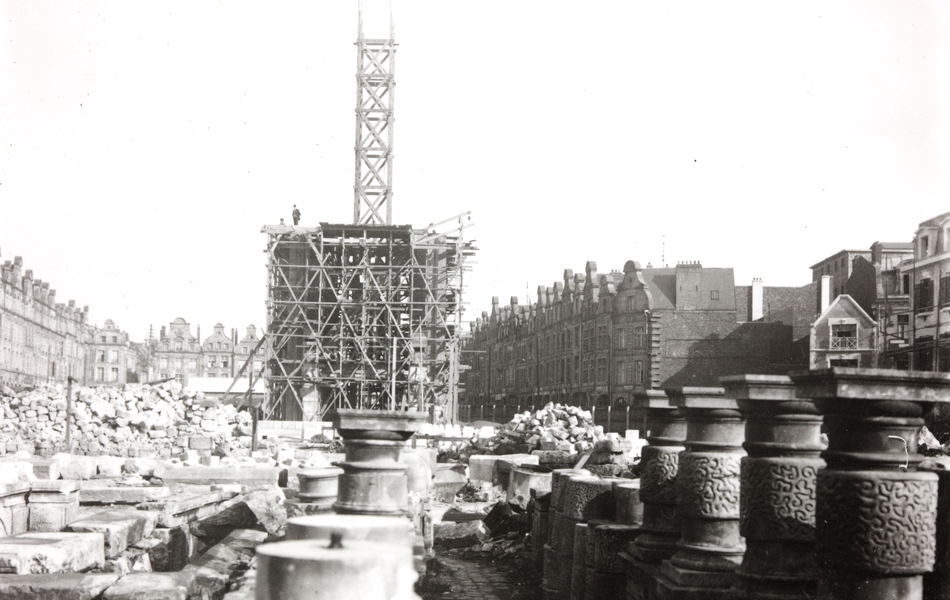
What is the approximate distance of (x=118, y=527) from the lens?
8180mm

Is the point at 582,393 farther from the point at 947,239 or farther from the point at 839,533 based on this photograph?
the point at 839,533

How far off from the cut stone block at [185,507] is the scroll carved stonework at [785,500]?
7931 millimetres

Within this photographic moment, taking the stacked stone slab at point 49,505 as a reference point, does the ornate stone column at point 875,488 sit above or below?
above

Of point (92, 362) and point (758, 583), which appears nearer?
point (758, 583)

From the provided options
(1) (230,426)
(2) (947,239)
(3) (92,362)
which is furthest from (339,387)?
(3) (92,362)

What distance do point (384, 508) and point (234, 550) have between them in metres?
3.14

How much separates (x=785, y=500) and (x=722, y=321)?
1760 inches

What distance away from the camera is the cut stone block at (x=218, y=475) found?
16.1 metres

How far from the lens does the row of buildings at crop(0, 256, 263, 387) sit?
64.8 metres

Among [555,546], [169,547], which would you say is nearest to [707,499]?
[555,546]

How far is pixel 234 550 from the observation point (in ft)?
28.9

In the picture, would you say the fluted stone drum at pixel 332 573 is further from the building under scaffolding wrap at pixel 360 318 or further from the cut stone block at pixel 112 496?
the building under scaffolding wrap at pixel 360 318

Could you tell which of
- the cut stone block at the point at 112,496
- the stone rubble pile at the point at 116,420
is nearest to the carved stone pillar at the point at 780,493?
the cut stone block at the point at 112,496

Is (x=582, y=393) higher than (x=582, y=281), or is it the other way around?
(x=582, y=281)
